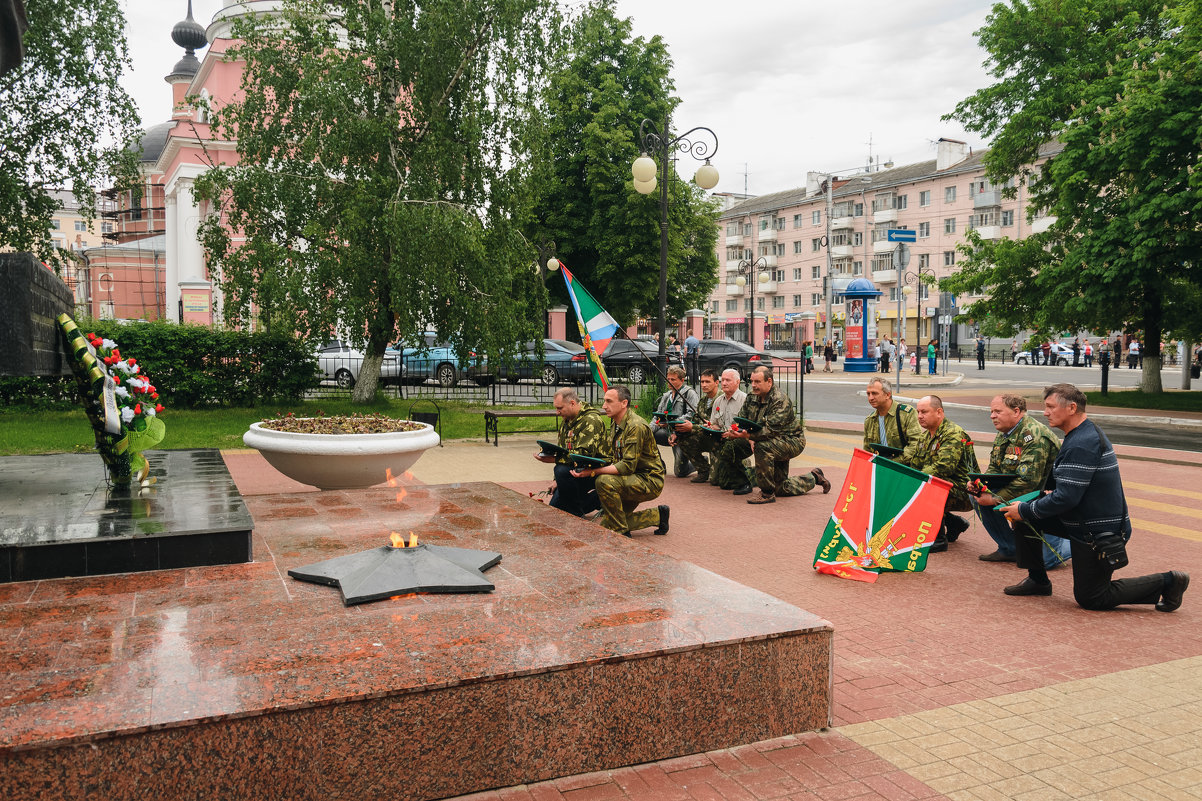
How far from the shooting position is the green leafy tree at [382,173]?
706 inches

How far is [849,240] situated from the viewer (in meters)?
77.8

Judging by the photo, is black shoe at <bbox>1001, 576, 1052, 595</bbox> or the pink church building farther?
the pink church building

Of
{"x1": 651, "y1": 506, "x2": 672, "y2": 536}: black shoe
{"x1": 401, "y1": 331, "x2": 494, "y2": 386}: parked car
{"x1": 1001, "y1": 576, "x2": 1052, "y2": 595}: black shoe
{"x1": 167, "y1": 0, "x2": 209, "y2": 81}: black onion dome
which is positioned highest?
{"x1": 167, "y1": 0, "x2": 209, "y2": 81}: black onion dome

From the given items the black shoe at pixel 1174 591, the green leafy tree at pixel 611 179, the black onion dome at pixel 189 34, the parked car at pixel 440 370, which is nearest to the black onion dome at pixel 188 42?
the black onion dome at pixel 189 34

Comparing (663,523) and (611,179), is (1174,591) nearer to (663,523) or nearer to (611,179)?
(663,523)

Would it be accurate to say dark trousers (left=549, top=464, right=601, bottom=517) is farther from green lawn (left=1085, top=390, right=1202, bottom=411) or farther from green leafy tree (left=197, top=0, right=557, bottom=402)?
green lawn (left=1085, top=390, right=1202, bottom=411)

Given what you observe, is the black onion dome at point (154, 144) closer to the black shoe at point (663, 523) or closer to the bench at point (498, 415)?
the bench at point (498, 415)

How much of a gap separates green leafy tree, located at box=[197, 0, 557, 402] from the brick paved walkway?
11.6m

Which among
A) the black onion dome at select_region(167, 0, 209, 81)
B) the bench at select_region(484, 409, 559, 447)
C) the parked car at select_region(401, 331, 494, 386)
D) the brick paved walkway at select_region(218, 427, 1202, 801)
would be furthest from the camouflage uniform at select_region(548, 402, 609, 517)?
the black onion dome at select_region(167, 0, 209, 81)

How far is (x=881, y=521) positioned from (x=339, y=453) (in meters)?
5.09

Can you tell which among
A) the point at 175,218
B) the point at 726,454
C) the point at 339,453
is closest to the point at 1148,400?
the point at 726,454

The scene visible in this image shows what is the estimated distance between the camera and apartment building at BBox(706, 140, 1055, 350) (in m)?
66.9

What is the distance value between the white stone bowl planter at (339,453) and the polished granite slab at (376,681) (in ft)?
11.5

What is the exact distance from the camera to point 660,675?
3.88 m
